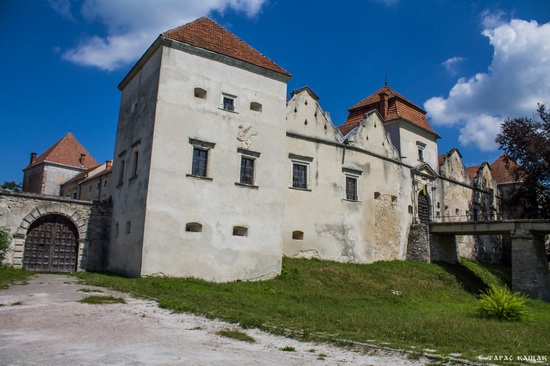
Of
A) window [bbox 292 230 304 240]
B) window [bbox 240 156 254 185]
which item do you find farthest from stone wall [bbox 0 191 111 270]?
window [bbox 292 230 304 240]

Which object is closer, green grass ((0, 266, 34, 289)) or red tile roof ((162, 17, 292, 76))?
green grass ((0, 266, 34, 289))

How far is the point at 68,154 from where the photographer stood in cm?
5012

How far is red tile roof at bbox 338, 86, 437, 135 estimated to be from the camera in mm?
30312

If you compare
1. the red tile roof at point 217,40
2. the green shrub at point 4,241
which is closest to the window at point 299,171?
the red tile roof at point 217,40

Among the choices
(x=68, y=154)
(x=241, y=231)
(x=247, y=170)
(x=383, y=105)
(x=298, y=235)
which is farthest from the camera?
(x=68, y=154)

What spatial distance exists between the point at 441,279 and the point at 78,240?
1923cm

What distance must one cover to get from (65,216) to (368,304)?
13863mm

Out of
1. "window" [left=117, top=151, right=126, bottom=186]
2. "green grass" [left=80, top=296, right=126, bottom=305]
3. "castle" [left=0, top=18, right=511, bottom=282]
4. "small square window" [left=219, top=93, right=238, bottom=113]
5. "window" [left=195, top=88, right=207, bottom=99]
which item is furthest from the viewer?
"window" [left=117, top=151, right=126, bottom=186]

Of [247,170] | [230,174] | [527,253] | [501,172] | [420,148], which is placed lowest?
[527,253]

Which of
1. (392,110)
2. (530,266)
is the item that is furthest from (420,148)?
(530,266)

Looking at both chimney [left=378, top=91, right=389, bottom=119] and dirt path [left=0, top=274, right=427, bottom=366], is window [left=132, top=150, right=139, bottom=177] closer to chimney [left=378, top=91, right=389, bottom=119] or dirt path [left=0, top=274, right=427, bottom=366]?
dirt path [left=0, top=274, right=427, bottom=366]

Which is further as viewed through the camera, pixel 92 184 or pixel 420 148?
pixel 92 184

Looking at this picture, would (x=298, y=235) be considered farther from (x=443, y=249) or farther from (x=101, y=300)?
(x=101, y=300)

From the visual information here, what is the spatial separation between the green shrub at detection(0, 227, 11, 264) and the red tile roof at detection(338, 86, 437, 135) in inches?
788
